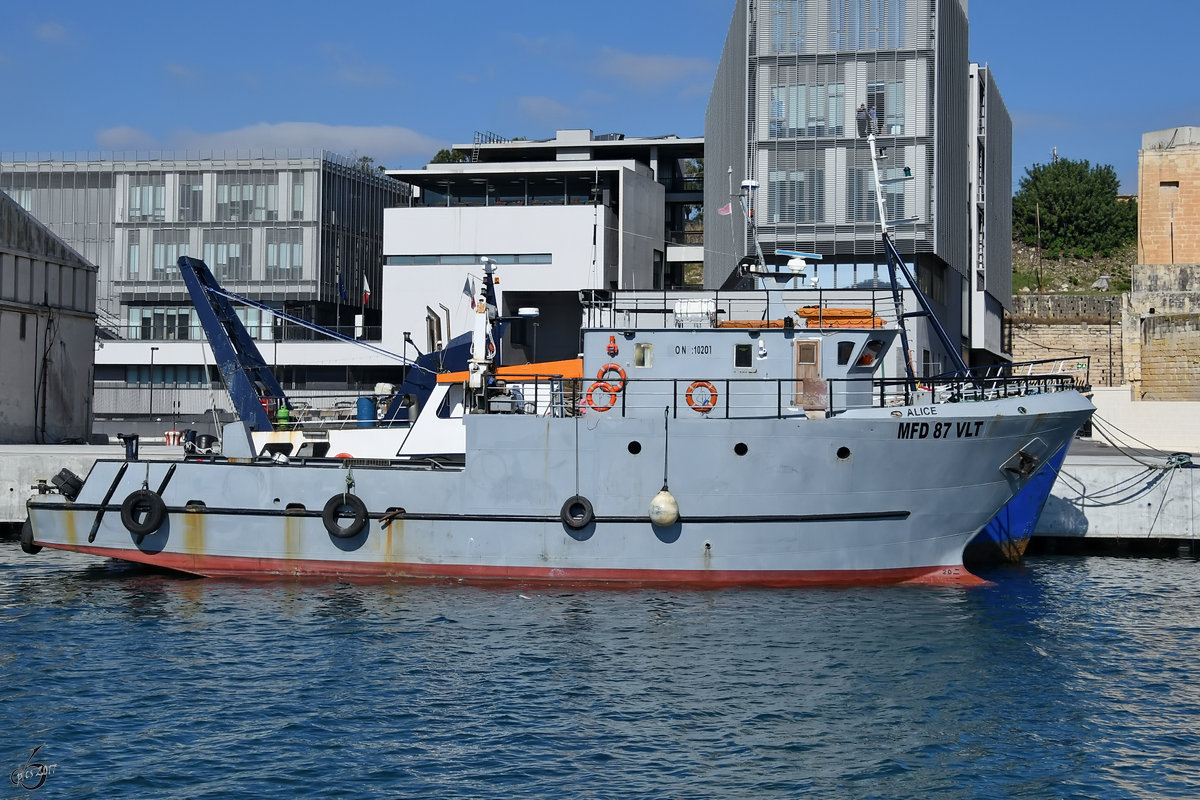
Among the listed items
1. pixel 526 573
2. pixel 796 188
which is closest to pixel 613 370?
pixel 526 573

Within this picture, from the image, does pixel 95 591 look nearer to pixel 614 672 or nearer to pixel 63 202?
pixel 614 672

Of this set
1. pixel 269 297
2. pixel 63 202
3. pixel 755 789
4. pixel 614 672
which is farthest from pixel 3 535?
pixel 63 202

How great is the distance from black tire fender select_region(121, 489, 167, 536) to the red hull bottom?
550 mm

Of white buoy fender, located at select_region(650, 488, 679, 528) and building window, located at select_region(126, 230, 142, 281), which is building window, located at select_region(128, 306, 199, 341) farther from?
white buoy fender, located at select_region(650, 488, 679, 528)

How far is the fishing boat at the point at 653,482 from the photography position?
18.5 metres

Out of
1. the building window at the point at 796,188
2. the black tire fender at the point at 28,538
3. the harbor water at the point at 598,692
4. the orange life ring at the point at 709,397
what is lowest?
the harbor water at the point at 598,692

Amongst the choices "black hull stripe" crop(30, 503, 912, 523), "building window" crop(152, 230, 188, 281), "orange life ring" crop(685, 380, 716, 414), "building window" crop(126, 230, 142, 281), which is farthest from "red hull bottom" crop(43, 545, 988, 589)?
"building window" crop(126, 230, 142, 281)

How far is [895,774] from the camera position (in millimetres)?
10969

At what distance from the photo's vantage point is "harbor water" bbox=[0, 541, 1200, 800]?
10844 mm

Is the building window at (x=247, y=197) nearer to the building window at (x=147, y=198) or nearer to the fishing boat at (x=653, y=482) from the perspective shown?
the building window at (x=147, y=198)

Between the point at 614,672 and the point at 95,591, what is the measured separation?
986cm

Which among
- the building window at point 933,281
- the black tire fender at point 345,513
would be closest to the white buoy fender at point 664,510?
the black tire fender at point 345,513

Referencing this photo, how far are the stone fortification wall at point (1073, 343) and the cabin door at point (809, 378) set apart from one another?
45789mm

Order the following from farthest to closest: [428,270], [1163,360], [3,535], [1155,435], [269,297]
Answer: [269,297] → [428,270] → [1163,360] → [1155,435] → [3,535]
